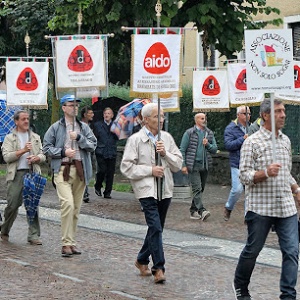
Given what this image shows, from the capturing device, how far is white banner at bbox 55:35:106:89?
12922 millimetres

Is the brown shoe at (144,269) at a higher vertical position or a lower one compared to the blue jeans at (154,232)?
lower

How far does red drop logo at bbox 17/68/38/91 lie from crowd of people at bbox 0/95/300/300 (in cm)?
232

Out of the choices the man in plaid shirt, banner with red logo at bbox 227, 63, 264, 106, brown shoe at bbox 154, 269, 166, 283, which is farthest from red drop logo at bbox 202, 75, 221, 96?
the man in plaid shirt

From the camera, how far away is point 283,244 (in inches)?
339

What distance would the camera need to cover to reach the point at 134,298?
9398 mm

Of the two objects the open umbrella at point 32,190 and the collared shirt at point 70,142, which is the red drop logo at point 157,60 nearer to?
the collared shirt at point 70,142

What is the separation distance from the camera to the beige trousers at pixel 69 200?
12148mm

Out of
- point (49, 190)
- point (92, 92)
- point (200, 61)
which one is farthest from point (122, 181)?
point (92, 92)

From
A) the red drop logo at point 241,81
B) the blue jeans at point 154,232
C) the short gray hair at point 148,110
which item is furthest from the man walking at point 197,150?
the blue jeans at point 154,232

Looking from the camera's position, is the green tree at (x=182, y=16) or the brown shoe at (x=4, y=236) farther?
the green tree at (x=182, y=16)

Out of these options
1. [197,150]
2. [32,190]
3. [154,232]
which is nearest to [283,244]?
[154,232]

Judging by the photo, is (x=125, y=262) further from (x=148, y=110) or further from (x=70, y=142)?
(x=148, y=110)

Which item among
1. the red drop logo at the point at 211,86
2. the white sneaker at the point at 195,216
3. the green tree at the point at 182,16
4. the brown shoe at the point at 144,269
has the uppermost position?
the green tree at the point at 182,16

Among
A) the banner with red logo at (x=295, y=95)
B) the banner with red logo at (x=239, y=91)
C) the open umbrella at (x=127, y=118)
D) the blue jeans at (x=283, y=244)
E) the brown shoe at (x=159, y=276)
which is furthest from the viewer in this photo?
the open umbrella at (x=127, y=118)
